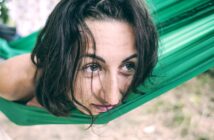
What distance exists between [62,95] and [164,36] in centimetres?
34

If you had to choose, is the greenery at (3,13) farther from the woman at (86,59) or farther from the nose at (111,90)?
the nose at (111,90)

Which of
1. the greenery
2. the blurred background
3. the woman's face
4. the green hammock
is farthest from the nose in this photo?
the blurred background

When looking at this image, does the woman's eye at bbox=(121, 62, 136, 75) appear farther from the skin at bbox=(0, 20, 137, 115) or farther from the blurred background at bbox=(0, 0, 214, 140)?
the blurred background at bbox=(0, 0, 214, 140)

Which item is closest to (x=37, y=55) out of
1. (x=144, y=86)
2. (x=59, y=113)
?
(x=59, y=113)

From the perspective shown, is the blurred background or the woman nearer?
the woman

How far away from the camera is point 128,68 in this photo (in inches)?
46.5

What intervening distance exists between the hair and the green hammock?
5 centimetres

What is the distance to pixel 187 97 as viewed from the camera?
2.35m

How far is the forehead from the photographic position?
1076mm

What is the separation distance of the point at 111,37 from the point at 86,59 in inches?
3.4

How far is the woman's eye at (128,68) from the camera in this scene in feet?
3.84

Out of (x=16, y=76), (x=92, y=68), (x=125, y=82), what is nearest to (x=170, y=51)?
(x=125, y=82)

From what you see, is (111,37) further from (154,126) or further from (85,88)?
(154,126)

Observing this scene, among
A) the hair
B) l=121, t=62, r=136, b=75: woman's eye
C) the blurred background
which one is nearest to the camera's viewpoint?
the hair
